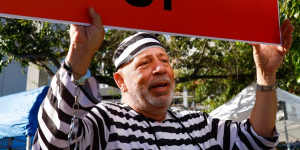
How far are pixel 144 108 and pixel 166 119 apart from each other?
0.15 meters

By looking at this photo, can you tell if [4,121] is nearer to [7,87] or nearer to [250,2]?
[250,2]

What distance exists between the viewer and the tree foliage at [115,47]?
20.3 ft

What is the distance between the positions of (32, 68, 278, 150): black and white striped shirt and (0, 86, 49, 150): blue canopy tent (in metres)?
3.22

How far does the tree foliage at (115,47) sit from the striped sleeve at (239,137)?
410 centimetres

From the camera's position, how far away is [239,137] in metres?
1.53

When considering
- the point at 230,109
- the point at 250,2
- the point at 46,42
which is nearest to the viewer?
the point at 250,2

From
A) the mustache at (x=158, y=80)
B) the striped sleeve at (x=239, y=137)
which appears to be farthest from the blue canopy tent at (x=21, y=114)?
the striped sleeve at (x=239, y=137)

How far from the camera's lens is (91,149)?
3.92ft

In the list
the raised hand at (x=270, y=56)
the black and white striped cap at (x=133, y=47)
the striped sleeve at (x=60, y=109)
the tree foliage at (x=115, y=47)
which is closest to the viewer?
the striped sleeve at (x=60, y=109)

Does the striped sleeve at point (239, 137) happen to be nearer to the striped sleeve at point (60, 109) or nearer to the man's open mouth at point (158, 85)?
the man's open mouth at point (158, 85)

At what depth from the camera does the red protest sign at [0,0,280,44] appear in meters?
1.03

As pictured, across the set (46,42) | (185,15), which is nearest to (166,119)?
(185,15)

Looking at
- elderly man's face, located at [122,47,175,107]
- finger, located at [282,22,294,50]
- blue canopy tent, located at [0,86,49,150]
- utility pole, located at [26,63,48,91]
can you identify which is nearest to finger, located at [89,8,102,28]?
elderly man's face, located at [122,47,175,107]

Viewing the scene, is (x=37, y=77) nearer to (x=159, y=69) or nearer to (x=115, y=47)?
(x=115, y=47)
